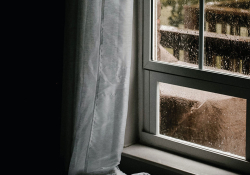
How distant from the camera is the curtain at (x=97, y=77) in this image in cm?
149

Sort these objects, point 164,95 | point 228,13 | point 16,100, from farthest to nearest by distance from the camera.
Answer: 1. point 164,95
2. point 16,100
3. point 228,13

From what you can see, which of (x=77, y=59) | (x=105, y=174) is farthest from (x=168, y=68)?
(x=105, y=174)

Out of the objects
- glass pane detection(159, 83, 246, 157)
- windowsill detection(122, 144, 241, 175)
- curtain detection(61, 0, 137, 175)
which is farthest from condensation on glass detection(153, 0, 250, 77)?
windowsill detection(122, 144, 241, 175)

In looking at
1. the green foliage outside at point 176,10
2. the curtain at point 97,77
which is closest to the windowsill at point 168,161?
the curtain at point 97,77

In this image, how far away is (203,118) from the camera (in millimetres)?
1657

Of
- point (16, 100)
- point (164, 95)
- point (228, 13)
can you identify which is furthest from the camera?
point (164, 95)

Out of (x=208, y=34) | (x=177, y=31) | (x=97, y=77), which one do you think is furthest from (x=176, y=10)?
(x=97, y=77)

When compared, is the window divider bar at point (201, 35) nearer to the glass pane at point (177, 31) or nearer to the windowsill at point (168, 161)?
the glass pane at point (177, 31)

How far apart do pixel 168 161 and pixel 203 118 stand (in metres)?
0.25

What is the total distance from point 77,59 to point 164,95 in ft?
1.62

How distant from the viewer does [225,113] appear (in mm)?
Result: 1584

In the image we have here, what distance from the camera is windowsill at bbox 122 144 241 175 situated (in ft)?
5.16

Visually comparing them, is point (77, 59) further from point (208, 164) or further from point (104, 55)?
point (208, 164)

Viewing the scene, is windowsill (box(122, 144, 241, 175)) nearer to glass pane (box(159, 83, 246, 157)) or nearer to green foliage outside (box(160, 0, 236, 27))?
glass pane (box(159, 83, 246, 157))
